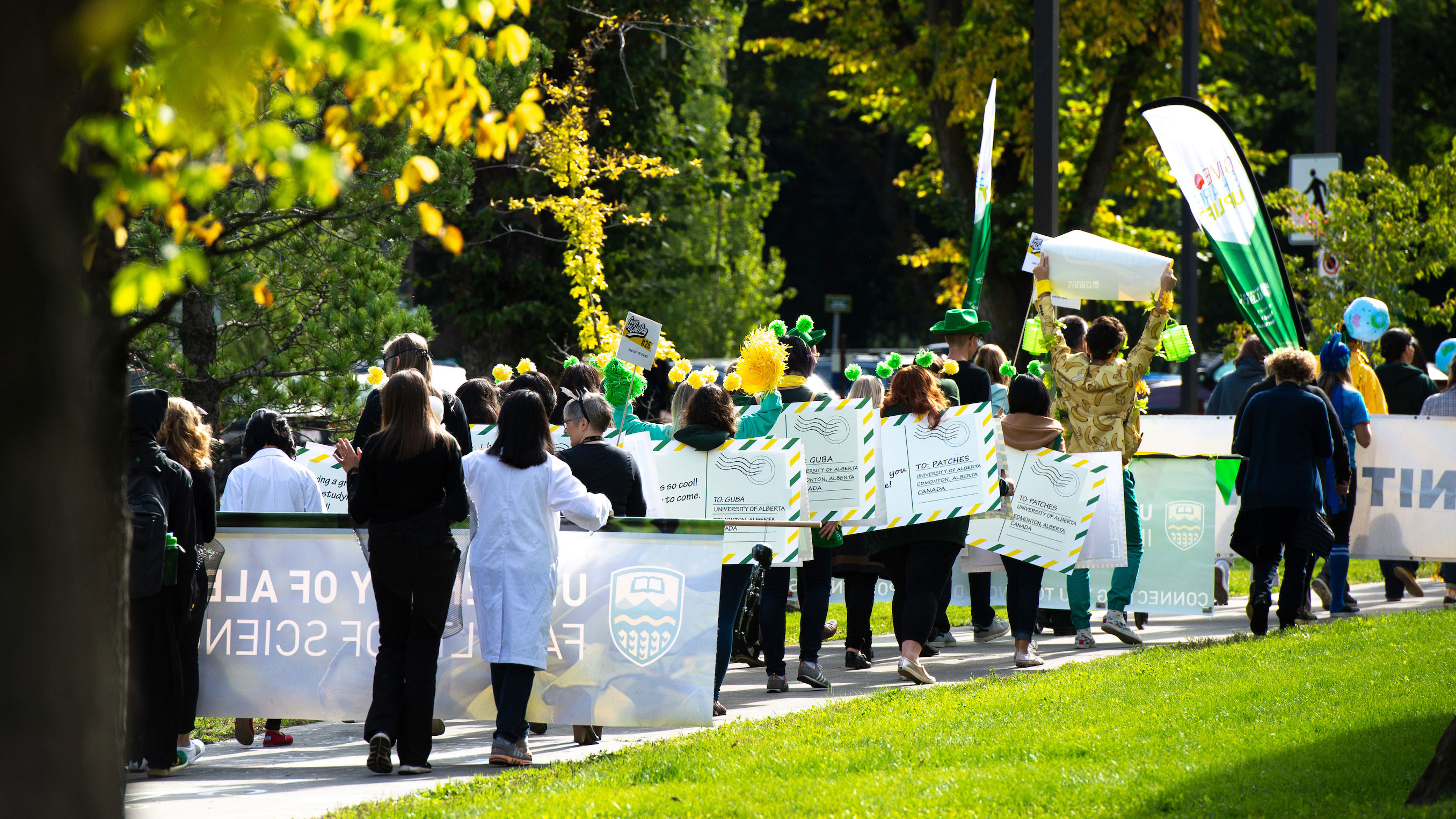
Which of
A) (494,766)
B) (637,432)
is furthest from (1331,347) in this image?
(494,766)

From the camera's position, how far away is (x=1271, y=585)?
991 centimetres

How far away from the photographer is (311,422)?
1141 cm

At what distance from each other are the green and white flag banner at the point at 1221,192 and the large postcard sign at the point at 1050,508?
10.5ft

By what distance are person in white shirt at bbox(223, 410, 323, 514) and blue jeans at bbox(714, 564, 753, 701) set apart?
220 centimetres

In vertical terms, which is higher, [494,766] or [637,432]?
[637,432]

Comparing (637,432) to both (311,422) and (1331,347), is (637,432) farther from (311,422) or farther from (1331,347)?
(1331,347)

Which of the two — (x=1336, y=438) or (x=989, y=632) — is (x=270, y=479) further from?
(x=1336, y=438)

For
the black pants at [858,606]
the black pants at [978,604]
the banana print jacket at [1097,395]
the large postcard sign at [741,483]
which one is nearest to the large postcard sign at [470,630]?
the large postcard sign at [741,483]

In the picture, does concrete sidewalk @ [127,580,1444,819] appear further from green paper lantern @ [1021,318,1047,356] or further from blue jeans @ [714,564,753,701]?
green paper lantern @ [1021,318,1047,356]

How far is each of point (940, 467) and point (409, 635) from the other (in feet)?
12.5

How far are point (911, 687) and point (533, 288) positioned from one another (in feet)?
32.3

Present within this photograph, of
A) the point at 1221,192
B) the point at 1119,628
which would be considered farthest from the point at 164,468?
the point at 1221,192

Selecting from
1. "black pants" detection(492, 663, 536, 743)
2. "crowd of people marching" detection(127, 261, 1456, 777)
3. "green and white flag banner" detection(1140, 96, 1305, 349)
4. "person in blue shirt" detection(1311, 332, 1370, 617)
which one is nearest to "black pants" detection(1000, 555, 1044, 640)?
"crowd of people marching" detection(127, 261, 1456, 777)

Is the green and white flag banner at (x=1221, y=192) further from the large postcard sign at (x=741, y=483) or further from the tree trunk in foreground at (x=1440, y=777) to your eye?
the tree trunk in foreground at (x=1440, y=777)
